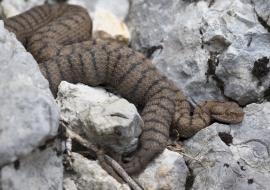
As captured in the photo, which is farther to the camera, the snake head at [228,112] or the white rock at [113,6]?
the white rock at [113,6]

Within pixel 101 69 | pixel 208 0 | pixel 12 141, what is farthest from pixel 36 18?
pixel 12 141

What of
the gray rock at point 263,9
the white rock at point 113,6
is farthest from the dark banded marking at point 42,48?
the gray rock at point 263,9

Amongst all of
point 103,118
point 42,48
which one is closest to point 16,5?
point 42,48

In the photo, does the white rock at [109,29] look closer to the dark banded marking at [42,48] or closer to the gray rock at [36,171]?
the dark banded marking at [42,48]

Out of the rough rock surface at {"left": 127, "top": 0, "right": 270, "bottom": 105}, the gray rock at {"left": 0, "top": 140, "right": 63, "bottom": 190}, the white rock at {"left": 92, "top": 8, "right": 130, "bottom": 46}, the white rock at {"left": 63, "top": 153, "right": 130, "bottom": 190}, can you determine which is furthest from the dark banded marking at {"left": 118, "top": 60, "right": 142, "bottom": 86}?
the gray rock at {"left": 0, "top": 140, "right": 63, "bottom": 190}

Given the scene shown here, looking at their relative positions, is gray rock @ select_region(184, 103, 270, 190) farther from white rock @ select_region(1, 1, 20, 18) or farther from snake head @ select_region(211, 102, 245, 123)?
white rock @ select_region(1, 1, 20, 18)
